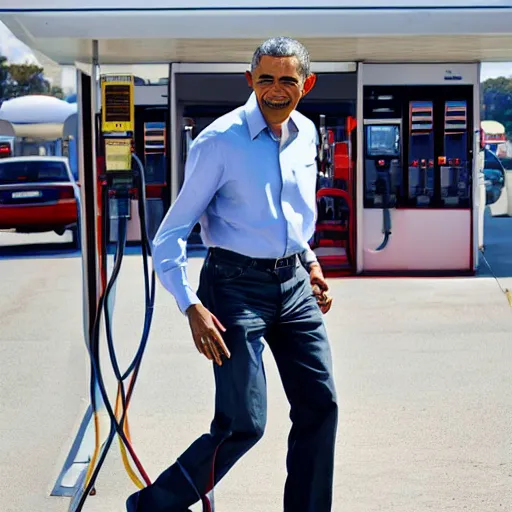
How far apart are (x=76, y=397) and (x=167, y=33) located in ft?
10.2

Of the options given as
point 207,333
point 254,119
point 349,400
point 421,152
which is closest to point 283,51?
point 254,119

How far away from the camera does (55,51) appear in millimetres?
4445

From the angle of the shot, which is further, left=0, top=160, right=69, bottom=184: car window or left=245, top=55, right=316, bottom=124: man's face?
left=0, top=160, right=69, bottom=184: car window

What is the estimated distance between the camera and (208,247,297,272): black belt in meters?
3.37

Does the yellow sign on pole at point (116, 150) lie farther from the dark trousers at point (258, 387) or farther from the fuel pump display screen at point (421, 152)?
the fuel pump display screen at point (421, 152)

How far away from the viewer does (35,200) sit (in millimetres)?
15125

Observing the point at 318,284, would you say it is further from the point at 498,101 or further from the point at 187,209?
the point at 498,101

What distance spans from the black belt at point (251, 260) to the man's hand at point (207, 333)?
0.70 ft

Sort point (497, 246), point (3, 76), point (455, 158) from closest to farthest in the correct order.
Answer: point (455, 158) < point (497, 246) < point (3, 76)

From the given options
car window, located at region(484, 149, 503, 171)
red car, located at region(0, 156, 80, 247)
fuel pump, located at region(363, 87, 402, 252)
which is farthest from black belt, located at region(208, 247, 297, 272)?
car window, located at region(484, 149, 503, 171)

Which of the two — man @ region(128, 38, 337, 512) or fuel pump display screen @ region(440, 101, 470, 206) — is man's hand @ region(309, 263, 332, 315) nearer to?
man @ region(128, 38, 337, 512)

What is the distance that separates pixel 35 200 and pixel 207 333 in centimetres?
1230

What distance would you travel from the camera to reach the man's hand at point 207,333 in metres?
3.21

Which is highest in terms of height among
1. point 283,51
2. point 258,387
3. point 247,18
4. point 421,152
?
point 247,18
